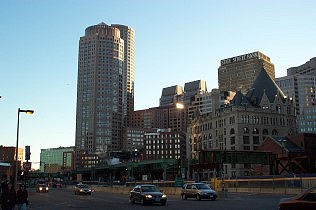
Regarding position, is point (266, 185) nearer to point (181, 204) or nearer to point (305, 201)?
→ point (181, 204)

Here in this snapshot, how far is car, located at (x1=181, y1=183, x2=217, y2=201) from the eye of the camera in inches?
1535

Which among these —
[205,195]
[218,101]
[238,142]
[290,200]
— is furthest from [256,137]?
[290,200]

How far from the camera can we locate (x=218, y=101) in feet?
584

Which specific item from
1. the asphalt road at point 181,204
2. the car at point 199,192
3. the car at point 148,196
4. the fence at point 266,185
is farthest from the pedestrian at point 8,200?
the fence at point 266,185

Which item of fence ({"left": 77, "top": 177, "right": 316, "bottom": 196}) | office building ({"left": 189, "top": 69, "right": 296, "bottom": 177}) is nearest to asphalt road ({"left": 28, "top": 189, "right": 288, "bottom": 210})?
fence ({"left": 77, "top": 177, "right": 316, "bottom": 196})

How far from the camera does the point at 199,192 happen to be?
39188mm

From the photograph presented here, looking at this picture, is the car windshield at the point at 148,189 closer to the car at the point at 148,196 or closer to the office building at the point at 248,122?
the car at the point at 148,196

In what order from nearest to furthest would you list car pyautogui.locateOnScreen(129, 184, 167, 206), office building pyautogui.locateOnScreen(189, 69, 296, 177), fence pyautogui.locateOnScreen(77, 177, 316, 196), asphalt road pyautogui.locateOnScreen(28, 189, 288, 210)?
asphalt road pyautogui.locateOnScreen(28, 189, 288, 210) → car pyautogui.locateOnScreen(129, 184, 167, 206) → fence pyautogui.locateOnScreen(77, 177, 316, 196) → office building pyautogui.locateOnScreen(189, 69, 296, 177)

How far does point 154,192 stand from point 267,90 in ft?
419

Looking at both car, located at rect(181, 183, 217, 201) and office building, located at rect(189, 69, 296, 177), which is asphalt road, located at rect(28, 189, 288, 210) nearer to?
car, located at rect(181, 183, 217, 201)

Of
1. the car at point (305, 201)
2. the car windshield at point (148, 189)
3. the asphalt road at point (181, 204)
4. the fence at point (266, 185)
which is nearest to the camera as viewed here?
the car at point (305, 201)

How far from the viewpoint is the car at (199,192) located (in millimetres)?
39000

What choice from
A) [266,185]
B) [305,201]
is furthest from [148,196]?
[266,185]

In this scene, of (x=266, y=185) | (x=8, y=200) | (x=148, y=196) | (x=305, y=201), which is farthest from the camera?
(x=266, y=185)
